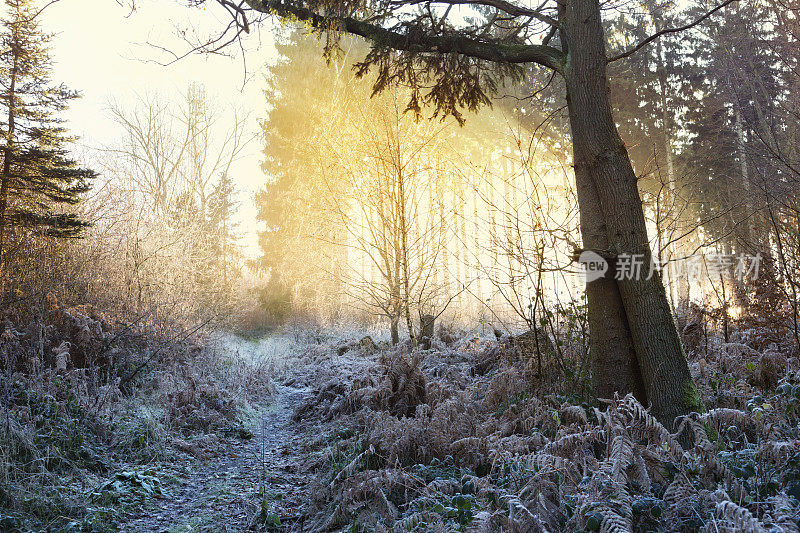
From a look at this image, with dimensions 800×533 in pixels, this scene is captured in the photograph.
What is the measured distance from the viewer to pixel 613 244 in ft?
13.8

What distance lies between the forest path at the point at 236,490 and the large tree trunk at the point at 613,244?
3035 millimetres

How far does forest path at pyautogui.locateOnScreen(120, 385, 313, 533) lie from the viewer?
3.85 meters

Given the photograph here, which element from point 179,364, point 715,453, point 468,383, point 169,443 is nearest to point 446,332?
point 468,383

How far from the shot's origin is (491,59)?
15.9 ft

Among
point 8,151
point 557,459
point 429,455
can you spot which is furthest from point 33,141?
point 557,459

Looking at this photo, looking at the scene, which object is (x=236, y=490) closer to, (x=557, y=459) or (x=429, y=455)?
(x=429, y=455)

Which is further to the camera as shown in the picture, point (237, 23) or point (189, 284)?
point (189, 284)

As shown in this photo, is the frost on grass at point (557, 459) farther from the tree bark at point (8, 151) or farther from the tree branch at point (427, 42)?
the tree bark at point (8, 151)

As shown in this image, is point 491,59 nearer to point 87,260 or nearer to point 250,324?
point 87,260

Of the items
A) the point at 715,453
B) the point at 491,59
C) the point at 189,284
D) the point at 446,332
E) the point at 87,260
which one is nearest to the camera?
the point at 715,453

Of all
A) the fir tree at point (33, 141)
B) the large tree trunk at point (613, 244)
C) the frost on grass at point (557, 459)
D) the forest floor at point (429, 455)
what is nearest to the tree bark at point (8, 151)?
the fir tree at point (33, 141)

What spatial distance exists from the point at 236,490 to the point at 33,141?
7.65m

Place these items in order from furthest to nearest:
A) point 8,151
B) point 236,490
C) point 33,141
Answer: point 33,141 < point 8,151 < point 236,490

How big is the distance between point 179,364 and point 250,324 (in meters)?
12.1
